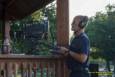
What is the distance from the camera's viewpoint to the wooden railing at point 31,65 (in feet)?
17.5

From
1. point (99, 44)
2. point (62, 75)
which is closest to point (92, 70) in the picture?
point (62, 75)

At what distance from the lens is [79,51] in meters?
5.01

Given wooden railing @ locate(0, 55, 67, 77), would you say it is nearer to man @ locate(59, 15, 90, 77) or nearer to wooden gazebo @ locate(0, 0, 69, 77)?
wooden gazebo @ locate(0, 0, 69, 77)

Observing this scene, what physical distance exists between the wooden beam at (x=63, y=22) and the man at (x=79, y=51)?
553mm

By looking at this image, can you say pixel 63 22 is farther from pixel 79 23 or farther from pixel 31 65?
pixel 31 65

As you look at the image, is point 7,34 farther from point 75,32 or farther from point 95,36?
point 95,36

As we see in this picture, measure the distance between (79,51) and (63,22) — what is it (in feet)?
2.89

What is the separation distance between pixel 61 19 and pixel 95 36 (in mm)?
28453

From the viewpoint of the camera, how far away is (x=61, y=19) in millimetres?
5773

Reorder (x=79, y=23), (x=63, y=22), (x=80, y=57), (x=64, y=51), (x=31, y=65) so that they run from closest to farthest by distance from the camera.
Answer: (x=80, y=57), (x=79, y=23), (x=64, y=51), (x=31, y=65), (x=63, y=22)

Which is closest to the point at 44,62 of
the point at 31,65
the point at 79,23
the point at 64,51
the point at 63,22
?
the point at 31,65

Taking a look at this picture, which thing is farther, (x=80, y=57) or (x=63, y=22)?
(x=63, y=22)

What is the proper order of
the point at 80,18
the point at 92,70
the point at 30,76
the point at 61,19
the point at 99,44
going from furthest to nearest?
the point at 99,44 < the point at 92,70 < the point at 61,19 < the point at 30,76 < the point at 80,18

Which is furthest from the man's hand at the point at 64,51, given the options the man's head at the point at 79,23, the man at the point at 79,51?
the man's head at the point at 79,23
